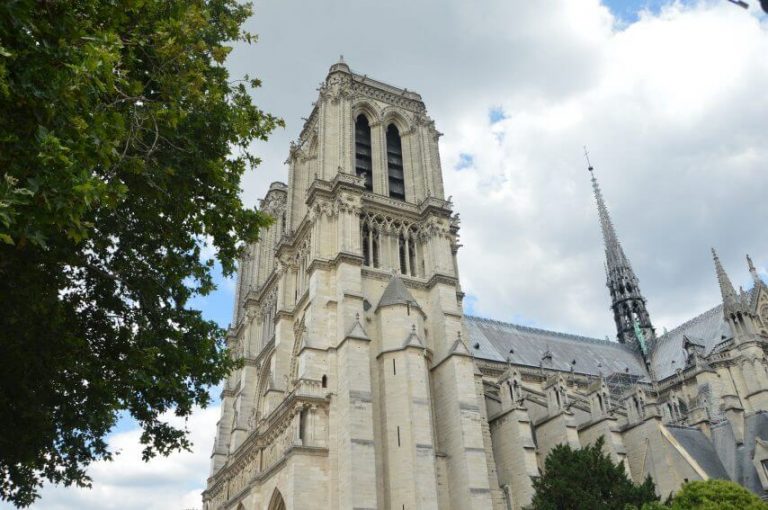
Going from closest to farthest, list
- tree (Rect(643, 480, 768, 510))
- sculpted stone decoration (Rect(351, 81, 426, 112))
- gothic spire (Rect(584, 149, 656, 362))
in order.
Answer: tree (Rect(643, 480, 768, 510)), sculpted stone decoration (Rect(351, 81, 426, 112)), gothic spire (Rect(584, 149, 656, 362))

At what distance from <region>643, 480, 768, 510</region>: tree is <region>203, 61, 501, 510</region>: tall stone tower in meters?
7.58

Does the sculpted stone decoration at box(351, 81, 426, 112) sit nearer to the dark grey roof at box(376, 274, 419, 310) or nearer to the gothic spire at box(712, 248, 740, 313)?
the dark grey roof at box(376, 274, 419, 310)

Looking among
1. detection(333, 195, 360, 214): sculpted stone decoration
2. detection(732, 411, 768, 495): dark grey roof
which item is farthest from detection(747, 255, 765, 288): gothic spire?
detection(333, 195, 360, 214): sculpted stone decoration

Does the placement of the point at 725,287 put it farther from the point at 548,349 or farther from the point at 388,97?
the point at 388,97

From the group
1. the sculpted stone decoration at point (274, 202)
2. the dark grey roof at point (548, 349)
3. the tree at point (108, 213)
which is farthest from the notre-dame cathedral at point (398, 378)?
the tree at point (108, 213)

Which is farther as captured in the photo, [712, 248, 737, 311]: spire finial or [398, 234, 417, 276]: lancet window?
[712, 248, 737, 311]: spire finial

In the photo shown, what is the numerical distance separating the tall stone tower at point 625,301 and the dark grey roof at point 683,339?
1771mm

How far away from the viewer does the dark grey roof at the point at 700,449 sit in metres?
30.3

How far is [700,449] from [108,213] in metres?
31.4

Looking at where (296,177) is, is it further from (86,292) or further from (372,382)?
(86,292)

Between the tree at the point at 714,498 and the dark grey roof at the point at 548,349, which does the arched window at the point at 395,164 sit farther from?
the tree at the point at 714,498

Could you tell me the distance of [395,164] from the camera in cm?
3812

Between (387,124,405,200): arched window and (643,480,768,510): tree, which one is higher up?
(387,124,405,200): arched window

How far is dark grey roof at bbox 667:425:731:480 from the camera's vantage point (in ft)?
99.4
